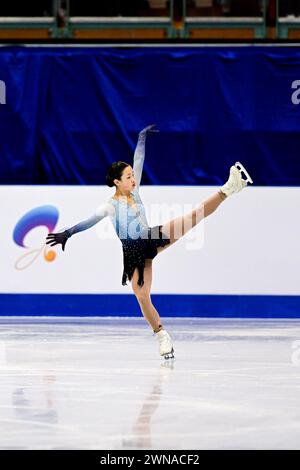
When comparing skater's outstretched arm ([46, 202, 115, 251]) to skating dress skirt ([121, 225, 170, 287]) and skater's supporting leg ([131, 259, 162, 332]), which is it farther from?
skater's supporting leg ([131, 259, 162, 332])

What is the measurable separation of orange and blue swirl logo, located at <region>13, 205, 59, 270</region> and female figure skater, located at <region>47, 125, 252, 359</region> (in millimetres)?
3207

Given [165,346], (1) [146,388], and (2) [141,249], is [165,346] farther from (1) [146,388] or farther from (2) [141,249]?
(1) [146,388]

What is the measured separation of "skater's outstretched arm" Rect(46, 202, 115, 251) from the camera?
681 centimetres

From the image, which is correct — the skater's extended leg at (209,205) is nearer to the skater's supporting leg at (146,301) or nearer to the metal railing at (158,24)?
the skater's supporting leg at (146,301)

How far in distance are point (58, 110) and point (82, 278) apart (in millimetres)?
1713

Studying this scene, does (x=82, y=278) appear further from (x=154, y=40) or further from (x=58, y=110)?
(x=154, y=40)

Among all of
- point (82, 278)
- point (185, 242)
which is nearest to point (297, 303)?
point (185, 242)

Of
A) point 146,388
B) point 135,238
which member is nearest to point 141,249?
point 135,238

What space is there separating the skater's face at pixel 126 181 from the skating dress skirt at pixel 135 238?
0.10 meters

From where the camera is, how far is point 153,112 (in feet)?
34.9

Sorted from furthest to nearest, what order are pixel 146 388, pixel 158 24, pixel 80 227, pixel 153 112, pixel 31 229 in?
pixel 158 24 < pixel 153 112 < pixel 31 229 < pixel 80 227 < pixel 146 388

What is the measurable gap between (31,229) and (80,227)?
3442 millimetres

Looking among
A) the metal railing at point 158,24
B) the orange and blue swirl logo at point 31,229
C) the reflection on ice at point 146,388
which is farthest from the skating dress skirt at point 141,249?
the metal railing at point 158,24

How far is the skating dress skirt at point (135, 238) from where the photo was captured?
6996mm
